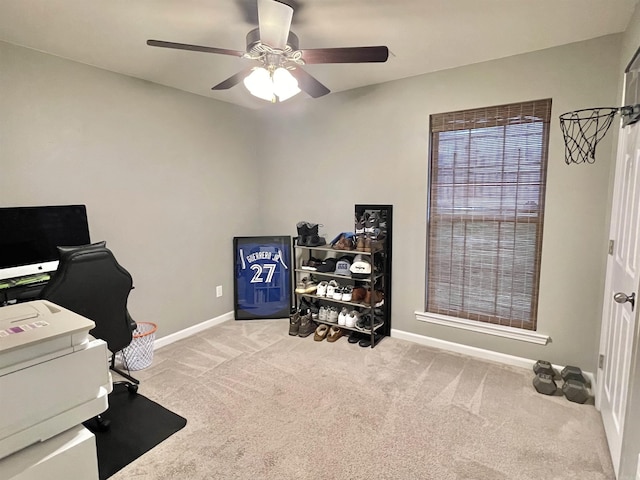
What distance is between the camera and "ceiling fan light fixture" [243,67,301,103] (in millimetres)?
2074

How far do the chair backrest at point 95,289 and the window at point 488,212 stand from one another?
8.02ft

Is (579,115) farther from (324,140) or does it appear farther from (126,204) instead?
(126,204)

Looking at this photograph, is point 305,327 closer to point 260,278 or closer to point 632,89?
point 260,278

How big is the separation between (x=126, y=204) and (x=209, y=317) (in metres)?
1.45

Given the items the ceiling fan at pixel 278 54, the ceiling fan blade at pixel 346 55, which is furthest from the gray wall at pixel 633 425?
the ceiling fan at pixel 278 54

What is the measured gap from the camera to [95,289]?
2053mm

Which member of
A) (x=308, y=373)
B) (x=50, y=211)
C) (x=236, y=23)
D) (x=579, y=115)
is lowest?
(x=308, y=373)

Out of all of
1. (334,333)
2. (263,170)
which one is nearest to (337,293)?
(334,333)

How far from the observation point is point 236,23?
6.79 ft

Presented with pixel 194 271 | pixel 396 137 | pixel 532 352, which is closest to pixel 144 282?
pixel 194 271

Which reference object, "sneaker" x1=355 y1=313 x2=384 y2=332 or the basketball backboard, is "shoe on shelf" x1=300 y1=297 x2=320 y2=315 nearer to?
"sneaker" x1=355 y1=313 x2=384 y2=332

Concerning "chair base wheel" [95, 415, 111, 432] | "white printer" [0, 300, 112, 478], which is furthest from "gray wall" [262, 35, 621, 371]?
"white printer" [0, 300, 112, 478]

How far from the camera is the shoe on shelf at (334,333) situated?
3332 millimetres

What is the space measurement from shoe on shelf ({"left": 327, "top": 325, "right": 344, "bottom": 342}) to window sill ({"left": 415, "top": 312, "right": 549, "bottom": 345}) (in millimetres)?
751
